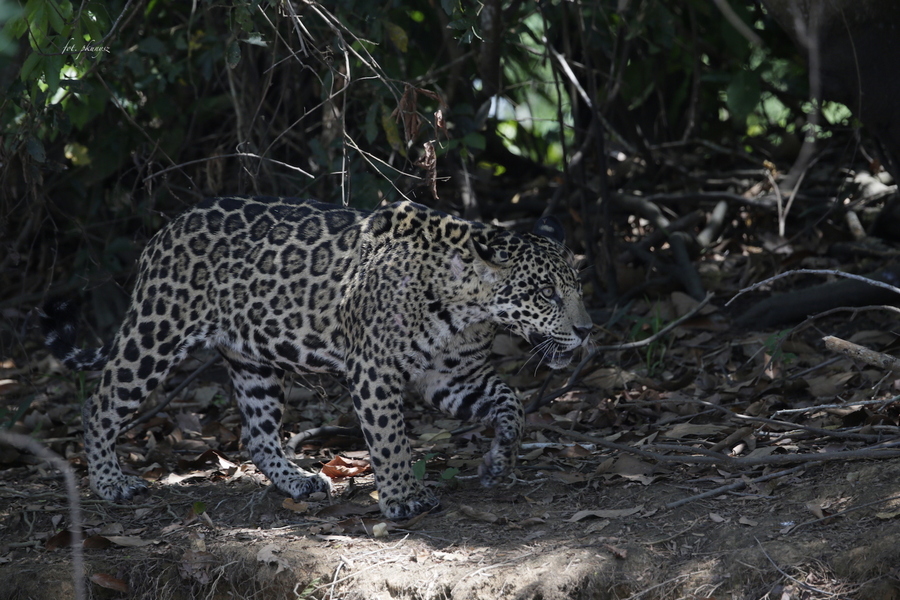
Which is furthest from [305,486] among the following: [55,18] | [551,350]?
[55,18]

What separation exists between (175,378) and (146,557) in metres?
3.24

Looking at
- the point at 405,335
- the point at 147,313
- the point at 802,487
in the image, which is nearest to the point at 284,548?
the point at 405,335

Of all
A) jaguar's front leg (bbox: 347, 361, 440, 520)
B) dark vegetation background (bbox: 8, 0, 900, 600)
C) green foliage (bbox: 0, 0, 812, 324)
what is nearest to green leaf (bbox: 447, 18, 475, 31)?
dark vegetation background (bbox: 8, 0, 900, 600)

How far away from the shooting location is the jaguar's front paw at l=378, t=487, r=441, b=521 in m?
4.91

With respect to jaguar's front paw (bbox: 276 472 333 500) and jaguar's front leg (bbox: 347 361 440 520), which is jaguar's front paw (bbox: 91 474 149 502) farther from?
jaguar's front leg (bbox: 347 361 440 520)

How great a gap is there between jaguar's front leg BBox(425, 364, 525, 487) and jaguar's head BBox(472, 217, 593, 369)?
386 millimetres

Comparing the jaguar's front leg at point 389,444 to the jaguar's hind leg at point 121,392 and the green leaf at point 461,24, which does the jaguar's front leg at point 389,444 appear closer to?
the jaguar's hind leg at point 121,392

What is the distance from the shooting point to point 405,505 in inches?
194

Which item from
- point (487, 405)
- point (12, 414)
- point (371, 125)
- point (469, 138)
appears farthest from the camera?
point (469, 138)

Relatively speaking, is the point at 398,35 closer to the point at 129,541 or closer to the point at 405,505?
the point at 405,505

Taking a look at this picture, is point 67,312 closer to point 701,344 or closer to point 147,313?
point 147,313

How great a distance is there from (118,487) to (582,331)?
9.20 feet

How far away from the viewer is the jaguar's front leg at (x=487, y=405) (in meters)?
5.09

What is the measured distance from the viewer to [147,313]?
551 centimetres
